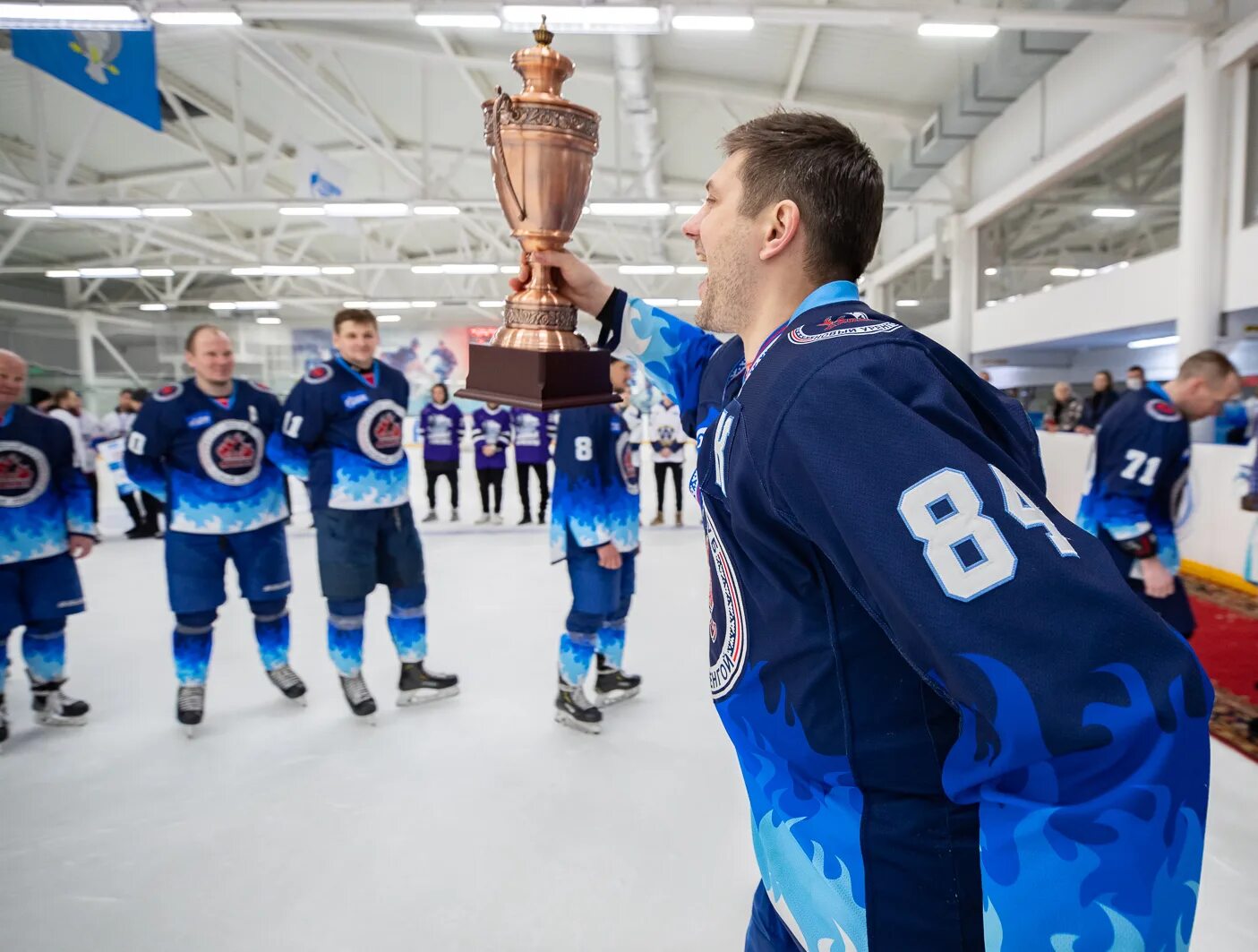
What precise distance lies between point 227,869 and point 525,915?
3.09 ft

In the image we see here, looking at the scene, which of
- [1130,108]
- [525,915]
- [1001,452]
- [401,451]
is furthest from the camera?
[1130,108]

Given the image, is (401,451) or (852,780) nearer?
(852,780)

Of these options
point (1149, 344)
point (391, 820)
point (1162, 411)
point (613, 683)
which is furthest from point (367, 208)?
point (1149, 344)

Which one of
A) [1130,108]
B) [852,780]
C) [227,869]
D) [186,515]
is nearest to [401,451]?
[186,515]

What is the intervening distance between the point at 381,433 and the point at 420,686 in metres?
1.17

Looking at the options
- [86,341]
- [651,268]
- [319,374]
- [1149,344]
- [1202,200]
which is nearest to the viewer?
[319,374]

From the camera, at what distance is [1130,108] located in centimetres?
712

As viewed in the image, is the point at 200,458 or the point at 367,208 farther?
the point at 367,208

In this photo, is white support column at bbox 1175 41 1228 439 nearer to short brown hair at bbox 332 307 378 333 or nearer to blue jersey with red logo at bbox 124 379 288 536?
short brown hair at bbox 332 307 378 333

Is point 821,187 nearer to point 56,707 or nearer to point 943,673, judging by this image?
point 943,673

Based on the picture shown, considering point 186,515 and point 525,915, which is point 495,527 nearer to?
point 186,515

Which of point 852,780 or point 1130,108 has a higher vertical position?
point 1130,108

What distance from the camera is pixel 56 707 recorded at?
3404mm

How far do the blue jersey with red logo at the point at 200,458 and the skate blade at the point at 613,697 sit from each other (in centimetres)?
166
